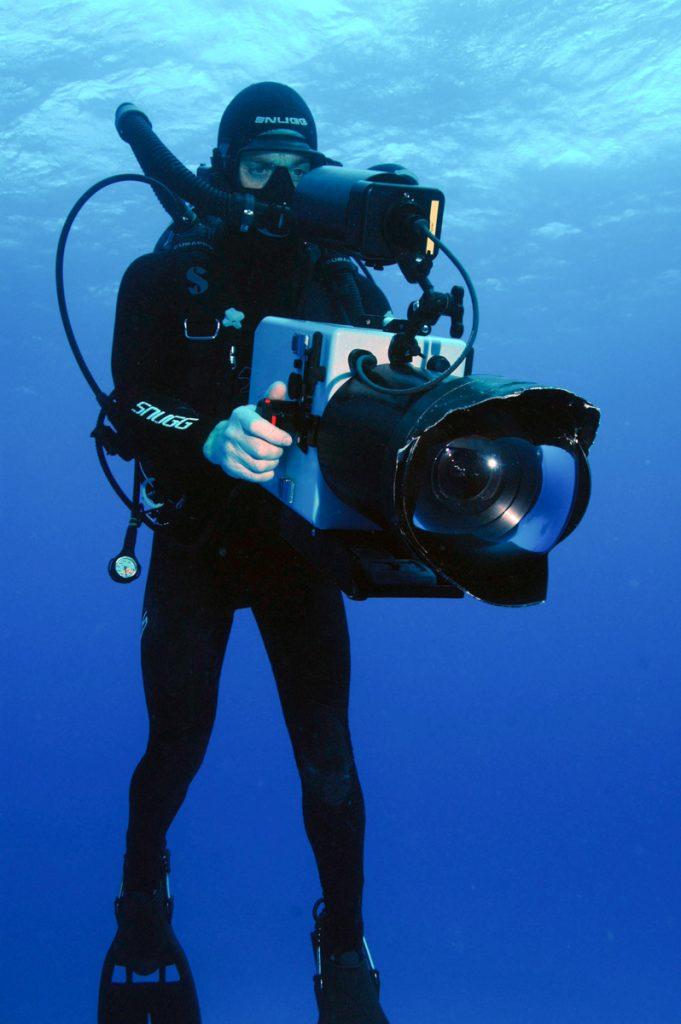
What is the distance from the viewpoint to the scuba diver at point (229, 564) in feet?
9.02

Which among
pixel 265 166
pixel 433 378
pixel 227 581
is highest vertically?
pixel 265 166

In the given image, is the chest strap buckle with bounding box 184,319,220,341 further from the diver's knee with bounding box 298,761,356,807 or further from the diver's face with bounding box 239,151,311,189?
the diver's knee with bounding box 298,761,356,807

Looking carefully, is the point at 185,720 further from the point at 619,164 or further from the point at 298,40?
the point at 619,164

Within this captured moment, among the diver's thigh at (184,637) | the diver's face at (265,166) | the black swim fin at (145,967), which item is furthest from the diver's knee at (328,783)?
the diver's face at (265,166)

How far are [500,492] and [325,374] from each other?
1.67 feet

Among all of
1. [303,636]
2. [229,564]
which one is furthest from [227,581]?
[303,636]

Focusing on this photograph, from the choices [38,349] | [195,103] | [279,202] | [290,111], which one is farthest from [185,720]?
[38,349]

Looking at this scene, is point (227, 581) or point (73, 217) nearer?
point (73, 217)

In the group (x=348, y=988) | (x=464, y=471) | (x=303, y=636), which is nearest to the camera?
(x=464, y=471)

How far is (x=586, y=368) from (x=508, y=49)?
22883 mm

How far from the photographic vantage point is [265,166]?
2.90 m

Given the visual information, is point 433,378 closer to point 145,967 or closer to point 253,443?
point 253,443

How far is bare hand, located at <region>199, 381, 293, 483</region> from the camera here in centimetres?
188

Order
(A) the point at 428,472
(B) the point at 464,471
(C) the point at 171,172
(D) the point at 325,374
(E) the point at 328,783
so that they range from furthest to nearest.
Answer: (E) the point at 328,783 → (C) the point at 171,172 → (D) the point at 325,374 → (B) the point at 464,471 → (A) the point at 428,472
